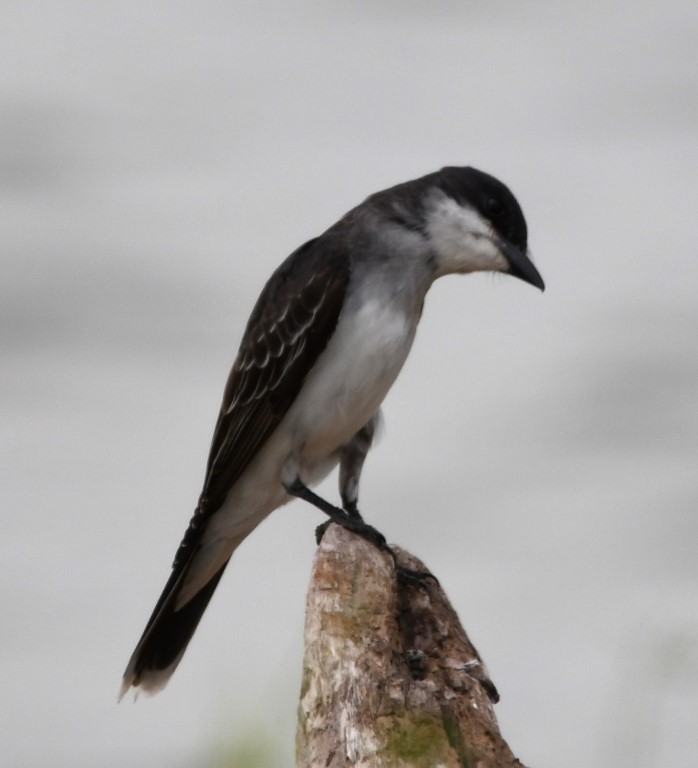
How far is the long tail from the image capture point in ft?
23.3

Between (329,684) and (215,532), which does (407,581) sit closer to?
(329,684)

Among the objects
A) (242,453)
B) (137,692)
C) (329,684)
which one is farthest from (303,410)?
(329,684)

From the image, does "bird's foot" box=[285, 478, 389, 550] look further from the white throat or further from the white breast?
the white throat

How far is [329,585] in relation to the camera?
15.3 feet

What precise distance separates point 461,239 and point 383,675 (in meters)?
2.90

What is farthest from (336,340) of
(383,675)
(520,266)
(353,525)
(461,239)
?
(383,675)

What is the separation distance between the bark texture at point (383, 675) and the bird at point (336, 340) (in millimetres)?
1634

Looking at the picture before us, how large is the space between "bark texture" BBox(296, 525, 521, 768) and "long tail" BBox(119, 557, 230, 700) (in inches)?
90.6

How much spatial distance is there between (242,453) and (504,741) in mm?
2918

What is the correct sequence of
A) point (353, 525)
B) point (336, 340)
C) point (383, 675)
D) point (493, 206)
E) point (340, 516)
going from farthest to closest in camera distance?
1. point (493, 206)
2. point (336, 340)
3. point (340, 516)
4. point (353, 525)
5. point (383, 675)

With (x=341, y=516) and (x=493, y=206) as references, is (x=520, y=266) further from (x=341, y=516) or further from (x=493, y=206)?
(x=341, y=516)

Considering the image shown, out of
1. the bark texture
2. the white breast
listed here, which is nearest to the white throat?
the white breast

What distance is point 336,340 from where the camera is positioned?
6.61m

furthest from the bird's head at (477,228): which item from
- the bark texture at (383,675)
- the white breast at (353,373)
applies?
the bark texture at (383,675)
